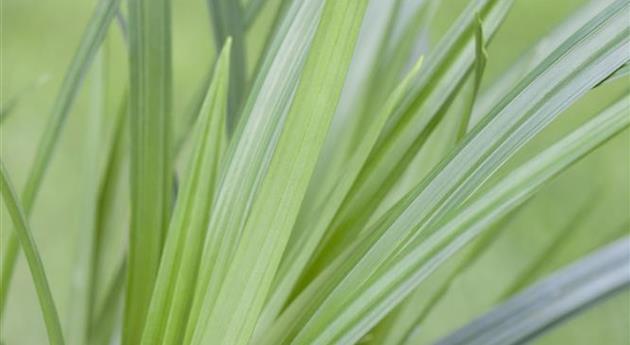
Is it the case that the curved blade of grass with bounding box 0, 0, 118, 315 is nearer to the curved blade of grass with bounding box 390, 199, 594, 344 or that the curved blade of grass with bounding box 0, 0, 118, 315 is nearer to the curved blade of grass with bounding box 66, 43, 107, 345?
the curved blade of grass with bounding box 66, 43, 107, 345

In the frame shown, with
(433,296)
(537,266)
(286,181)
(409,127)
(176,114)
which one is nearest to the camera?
(286,181)

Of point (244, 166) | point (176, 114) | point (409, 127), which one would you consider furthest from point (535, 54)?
point (176, 114)

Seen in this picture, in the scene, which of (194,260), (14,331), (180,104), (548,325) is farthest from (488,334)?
(180,104)

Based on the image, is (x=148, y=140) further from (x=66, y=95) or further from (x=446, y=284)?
(x=446, y=284)

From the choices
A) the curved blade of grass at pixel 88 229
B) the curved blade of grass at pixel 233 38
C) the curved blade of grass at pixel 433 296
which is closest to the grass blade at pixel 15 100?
A: the curved blade of grass at pixel 88 229

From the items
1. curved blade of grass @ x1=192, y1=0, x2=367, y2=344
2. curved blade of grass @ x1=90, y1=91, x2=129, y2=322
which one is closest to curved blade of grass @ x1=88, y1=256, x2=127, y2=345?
curved blade of grass @ x1=90, y1=91, x2=129, y2=322
